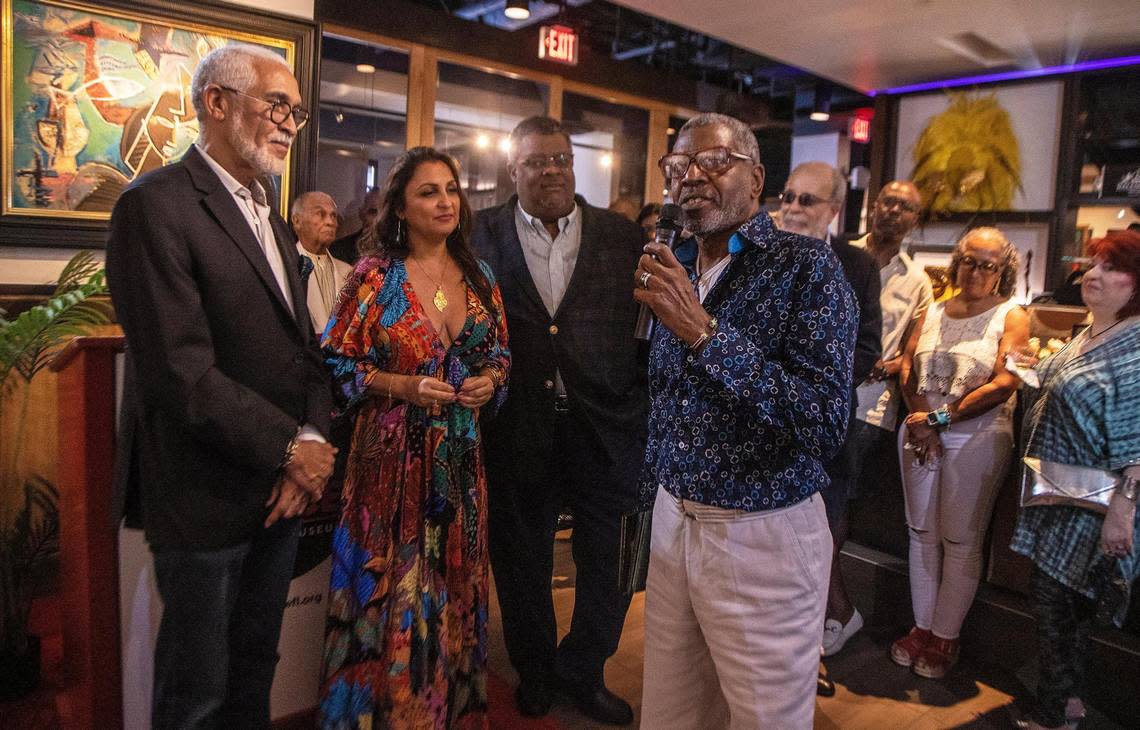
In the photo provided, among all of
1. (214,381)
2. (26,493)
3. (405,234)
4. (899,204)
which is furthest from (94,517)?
(899,204)

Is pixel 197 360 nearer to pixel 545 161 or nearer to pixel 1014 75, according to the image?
pixel 545 161

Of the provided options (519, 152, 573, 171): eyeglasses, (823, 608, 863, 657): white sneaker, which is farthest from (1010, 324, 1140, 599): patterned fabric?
(519, 152, 573, 171): eyeglasses

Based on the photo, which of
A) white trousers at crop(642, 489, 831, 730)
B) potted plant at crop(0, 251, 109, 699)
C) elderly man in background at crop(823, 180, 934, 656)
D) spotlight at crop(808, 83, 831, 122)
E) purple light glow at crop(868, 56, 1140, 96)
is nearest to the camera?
white trousers at crop(642, 489, 831, 730)

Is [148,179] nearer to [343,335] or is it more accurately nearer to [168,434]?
[168,434]

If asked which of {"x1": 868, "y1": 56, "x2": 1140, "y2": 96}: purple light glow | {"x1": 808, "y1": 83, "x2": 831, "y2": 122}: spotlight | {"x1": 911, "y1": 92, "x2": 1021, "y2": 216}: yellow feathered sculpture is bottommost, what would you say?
{"x1": 911, "y1": 92, "x2": 1021, "y2": 216}: yellow feathered sculpture

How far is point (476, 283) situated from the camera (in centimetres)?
230

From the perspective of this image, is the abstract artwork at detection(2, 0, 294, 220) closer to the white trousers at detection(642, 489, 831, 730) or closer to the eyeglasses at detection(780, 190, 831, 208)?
the eyeglasses at detection(780, 190, 831, 208)

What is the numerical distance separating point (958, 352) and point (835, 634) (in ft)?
4.23

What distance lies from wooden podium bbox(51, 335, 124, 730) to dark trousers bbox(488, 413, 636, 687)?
44.2 inches

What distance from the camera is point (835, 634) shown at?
3.21 m

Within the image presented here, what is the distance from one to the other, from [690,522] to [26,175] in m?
3.30

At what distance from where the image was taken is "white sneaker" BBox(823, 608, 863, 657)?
10.4 feet

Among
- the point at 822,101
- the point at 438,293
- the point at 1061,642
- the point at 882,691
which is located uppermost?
the point at 822,101

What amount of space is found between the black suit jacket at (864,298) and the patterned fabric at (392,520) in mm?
1292
